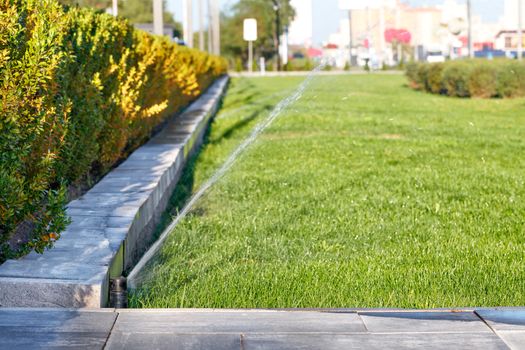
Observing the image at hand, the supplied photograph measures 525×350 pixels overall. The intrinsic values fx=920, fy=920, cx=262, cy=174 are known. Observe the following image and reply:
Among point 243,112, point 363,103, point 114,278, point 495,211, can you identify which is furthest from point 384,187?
point 363,103

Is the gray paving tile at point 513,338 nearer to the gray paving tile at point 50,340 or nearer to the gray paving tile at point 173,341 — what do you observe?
the gray paving tile at point 173,341

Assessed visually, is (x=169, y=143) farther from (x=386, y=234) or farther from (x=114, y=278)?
(x=114, y=278)

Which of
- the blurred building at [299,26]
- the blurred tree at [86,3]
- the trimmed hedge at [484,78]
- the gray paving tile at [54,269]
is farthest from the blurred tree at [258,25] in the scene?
the gray paving tile at [54,269]

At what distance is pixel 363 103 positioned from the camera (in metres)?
23.1

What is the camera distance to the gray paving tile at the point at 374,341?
354 cm

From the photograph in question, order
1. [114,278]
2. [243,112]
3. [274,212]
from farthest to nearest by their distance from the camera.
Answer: [243,112], [274,212], [114,278]

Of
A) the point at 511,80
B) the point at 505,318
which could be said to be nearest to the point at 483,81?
the point at 511,80

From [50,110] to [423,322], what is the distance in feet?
7.82

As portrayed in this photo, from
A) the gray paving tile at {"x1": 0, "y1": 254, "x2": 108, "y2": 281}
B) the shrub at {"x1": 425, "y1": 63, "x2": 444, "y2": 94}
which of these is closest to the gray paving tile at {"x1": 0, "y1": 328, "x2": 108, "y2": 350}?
the gray paving tile at {"x1": 0, "y1": 254, "x2": 108, "y2": 281}

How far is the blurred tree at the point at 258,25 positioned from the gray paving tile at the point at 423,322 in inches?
3509

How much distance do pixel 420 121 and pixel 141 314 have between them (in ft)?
43.7

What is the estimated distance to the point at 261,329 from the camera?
148 inches

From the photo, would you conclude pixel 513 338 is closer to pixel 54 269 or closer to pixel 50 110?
pixel 54 269

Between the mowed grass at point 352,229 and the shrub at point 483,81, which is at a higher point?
the shrub at point 483,81
